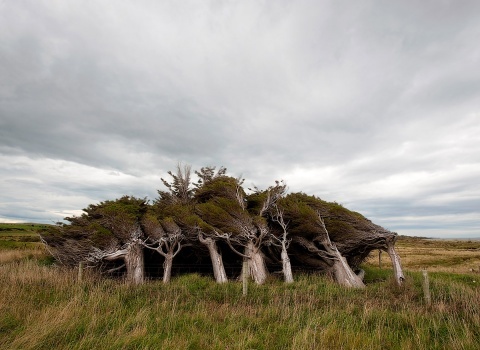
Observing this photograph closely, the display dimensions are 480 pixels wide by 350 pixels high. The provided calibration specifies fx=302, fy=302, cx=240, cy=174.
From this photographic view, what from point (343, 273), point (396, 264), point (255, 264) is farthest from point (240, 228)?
point (396, 264)

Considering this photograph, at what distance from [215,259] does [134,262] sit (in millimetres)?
3905

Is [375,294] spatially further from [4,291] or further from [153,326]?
[4,291]

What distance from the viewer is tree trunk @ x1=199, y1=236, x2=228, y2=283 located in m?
14.9

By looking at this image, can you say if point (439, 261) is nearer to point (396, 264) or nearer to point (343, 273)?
point (396, 264)

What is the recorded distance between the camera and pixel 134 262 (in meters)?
14.5

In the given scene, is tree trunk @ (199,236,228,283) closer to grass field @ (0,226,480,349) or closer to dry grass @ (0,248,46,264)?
grass field @ (0,226,480,349)

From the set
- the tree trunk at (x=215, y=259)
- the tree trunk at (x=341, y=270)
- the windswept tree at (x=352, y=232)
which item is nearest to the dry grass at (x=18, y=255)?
the tree trunk at (x=215, y=259)

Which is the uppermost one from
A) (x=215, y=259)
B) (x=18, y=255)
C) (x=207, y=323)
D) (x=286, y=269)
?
(x=215, y=259)

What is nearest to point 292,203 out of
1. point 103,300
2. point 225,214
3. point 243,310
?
point 225,214

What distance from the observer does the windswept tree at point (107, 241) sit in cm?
1443

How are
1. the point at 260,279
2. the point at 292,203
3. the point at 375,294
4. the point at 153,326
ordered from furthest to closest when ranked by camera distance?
the point at 292,203 → the point at 260,279 → the point at 375,294 → the point at 153,326

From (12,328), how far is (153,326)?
270cm

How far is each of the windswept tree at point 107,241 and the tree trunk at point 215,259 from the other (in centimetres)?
329

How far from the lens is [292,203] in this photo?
1675 cm
